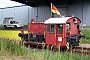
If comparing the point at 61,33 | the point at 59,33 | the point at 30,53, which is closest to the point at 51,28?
the point at 59,33

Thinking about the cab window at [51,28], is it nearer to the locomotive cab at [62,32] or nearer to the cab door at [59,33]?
the locomotive cab at [62,32]

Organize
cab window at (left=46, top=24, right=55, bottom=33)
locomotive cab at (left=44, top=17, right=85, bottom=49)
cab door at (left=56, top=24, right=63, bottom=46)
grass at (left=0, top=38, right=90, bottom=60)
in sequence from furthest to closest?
cab window at (left=46, top=24, right=55, bottom=33) → cab door at (left=56, top=24, right=63, bottom=46) → locomotive cab at (left=44, top=17, right=85, bottom=49) → grass at (left=0, top=38, right=90, bottom=60)

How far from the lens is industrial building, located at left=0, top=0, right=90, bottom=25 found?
149 feet

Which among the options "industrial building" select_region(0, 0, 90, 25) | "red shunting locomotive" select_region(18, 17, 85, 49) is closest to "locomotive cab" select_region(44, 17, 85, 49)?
"red shunting locomotive" select_region(18, 17, 85, 49)

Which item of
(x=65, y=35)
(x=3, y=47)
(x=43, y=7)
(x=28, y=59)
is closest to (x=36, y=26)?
(x=65, y=35)

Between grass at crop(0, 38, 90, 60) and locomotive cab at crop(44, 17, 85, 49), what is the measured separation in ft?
19.1

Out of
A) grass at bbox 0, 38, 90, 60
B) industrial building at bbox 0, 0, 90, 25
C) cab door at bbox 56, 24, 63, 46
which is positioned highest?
industrial building at bbox 0, 0, 90, 25

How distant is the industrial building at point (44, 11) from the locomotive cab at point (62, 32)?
2982 cm

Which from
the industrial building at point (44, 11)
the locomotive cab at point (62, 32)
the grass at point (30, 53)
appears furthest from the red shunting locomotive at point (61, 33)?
the industrial building at point (44, 11)

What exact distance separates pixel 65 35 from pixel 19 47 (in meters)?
6.28

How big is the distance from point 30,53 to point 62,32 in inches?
261

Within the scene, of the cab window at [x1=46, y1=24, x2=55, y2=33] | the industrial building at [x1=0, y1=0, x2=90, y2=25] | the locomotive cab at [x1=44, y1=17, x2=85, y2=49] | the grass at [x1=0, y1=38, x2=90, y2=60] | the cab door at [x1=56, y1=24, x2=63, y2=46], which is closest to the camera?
the grass at [x1=0, y1=38, x2=90, y2=60]

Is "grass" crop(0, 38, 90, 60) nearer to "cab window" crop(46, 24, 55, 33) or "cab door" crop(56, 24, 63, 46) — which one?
"cab door" crop(56, 24, 63, 46)

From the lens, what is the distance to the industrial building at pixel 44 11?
149 ft
